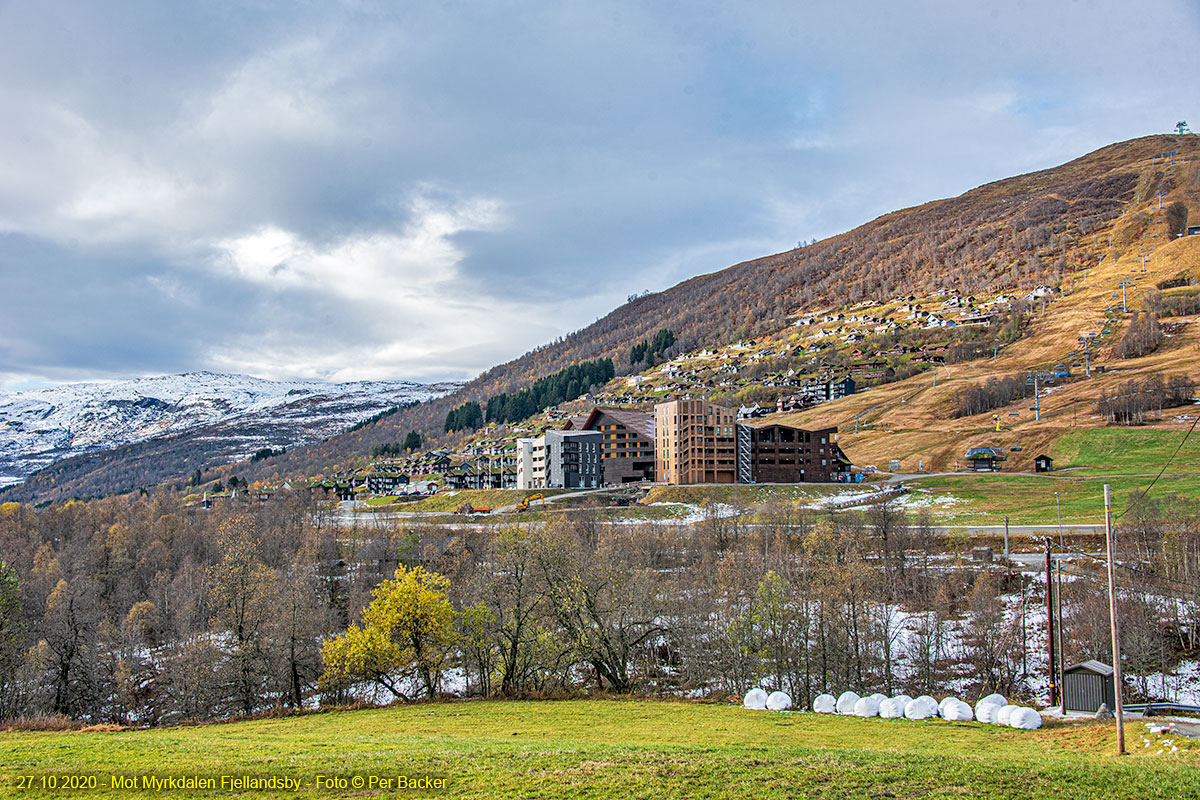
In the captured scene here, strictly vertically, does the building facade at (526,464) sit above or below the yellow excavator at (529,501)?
above

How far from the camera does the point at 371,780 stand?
62.0 feet

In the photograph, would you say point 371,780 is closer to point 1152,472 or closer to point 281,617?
point 281,617

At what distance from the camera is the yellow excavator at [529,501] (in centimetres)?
13701

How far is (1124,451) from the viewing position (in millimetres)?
133000

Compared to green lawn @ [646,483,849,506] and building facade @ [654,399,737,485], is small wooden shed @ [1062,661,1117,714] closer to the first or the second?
green lawn @ [646,483,849,506]

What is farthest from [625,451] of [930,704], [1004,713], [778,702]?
[1004,713]

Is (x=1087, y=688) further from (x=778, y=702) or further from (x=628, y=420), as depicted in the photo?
(x=628, y=420)

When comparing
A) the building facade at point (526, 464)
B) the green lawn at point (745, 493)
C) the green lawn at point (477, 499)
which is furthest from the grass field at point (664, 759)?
the building facade at point (526, 464)

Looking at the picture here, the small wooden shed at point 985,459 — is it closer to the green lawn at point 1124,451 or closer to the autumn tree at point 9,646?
the green lawn at point 1124,451

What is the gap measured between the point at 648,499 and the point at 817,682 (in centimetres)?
7383

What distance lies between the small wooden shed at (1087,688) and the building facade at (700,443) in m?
104

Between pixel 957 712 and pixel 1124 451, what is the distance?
411 ft

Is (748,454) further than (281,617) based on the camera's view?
Yes

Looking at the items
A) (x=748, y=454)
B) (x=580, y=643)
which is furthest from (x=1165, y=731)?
(x=748, y=454)
